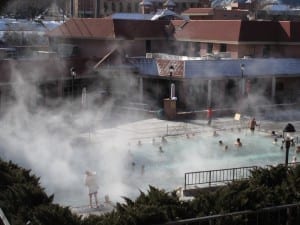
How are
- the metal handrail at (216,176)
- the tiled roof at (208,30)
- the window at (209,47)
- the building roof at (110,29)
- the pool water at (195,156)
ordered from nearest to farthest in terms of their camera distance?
1. the metal handrail at (216,176)
2. the pool water at (195,156)
3. the tiled roof at (208,30)
4. the building roof at (110,29)
5. the window at (209,47)

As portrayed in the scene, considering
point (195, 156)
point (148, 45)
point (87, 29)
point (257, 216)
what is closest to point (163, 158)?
point (195, 156)

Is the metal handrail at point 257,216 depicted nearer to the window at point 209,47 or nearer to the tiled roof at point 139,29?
the tiled roof at point 139,29

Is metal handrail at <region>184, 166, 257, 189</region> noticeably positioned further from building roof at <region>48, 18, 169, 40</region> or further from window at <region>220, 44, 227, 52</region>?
building roof at <region>48, 18, 169, 40</region>

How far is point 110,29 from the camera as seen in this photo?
3725cm

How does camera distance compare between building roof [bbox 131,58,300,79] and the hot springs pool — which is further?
building roof [bbox 131,58,300,79]

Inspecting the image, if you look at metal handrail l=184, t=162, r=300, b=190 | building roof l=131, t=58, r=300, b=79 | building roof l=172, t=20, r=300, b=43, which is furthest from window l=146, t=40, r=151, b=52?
metal handrail l=184, t=162, r=300, b=190

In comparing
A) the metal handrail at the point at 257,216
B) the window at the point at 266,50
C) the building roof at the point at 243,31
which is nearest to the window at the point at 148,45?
the building roof at the point at 243,31

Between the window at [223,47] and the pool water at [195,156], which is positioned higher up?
the window at [223,47]

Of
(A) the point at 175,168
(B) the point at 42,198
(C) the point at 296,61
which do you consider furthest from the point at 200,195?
(C) the point at 296,61

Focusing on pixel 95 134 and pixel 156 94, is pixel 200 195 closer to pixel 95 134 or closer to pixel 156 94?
pixel 95 134

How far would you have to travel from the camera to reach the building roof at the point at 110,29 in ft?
122

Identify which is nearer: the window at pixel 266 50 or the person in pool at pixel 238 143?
the person in pool at pixel 238 143

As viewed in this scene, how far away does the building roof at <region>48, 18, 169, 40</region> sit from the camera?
37219 mm

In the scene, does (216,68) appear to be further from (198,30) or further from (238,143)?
(238,143)
